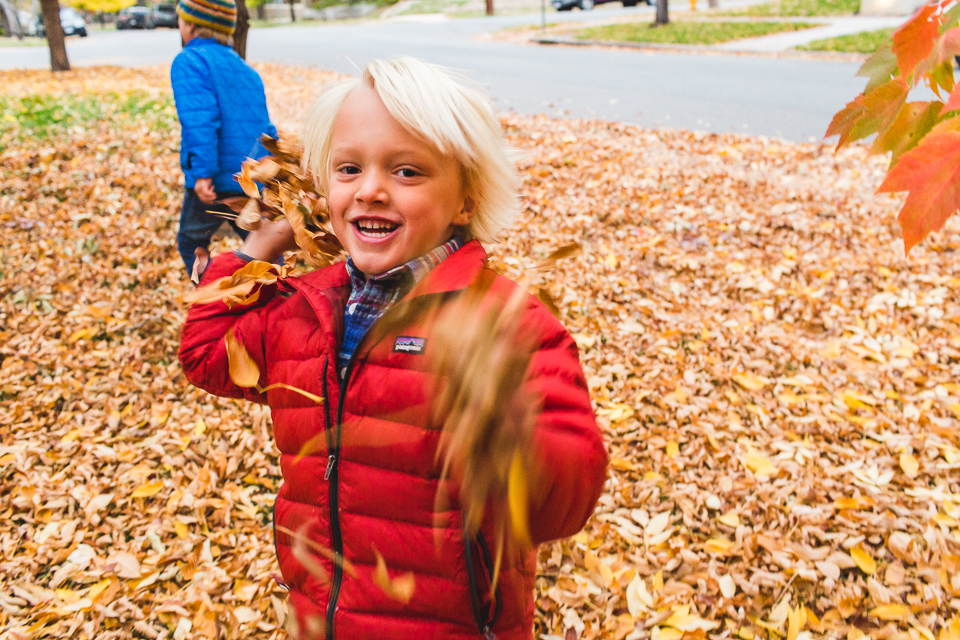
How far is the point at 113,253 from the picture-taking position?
15.9 ft

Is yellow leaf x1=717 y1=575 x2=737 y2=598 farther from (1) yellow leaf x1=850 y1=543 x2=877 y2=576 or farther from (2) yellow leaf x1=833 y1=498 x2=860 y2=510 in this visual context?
(2) yellow leaf x1=833 y1=498 x2=860 y2=510

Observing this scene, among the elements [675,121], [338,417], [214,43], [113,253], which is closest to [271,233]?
[338,417]

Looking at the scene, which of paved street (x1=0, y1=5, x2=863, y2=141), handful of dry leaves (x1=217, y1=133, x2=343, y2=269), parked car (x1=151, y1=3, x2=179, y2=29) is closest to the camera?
handful of dry leaves (x1=217, y1=133, x2=343, y2=269)

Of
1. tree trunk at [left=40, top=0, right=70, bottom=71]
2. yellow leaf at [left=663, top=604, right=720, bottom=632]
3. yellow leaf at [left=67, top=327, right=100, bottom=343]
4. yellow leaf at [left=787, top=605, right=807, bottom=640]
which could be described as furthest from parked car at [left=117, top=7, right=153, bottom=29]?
yellow leaf at [left=787, top=605, right=807, bottom=640]

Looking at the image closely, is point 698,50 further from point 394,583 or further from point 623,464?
point 394,583

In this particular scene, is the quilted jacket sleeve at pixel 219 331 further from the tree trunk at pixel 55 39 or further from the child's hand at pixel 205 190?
the tree trunk at pixel 55 39

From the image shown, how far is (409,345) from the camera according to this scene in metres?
1.33

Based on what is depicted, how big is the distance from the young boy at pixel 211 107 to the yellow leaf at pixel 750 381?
114 inches

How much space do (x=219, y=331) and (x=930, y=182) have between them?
1.45 meters

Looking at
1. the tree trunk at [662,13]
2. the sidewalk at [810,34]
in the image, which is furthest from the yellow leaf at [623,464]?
the tree trunk at [662,13]

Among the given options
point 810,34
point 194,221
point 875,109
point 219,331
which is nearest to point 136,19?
point 810,34

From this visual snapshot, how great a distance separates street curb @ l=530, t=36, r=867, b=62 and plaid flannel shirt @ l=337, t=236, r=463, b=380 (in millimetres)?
12662

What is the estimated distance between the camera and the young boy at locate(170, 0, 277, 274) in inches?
131

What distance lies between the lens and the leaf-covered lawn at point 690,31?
586 inches
